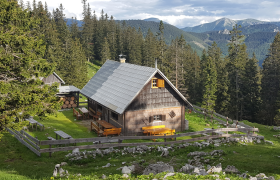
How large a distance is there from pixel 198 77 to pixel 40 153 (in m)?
53.2

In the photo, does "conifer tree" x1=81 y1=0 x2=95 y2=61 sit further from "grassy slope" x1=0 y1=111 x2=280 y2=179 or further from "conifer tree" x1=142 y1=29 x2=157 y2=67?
"grassy slope" x1=0 y1=111 x2=280 y2=179

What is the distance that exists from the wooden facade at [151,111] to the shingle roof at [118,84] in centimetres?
62

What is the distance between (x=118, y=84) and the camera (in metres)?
28.4

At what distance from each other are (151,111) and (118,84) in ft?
16.9

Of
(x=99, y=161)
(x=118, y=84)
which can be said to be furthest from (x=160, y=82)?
(x=99, y=161)

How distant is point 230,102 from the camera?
51.1 m

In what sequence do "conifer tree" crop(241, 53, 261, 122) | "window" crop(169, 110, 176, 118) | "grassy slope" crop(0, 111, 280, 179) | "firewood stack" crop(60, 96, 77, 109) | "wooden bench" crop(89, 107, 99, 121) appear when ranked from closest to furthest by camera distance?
"grassy slope" crop(0, 111, 280, 179) < "window" crop(169, 110, 176, 118) < "wooden bench" crop(89, 107, 99, 121) < "firewood stack" crop(60, 96, 77, 109) < "conifer tree" crop(241, 53, 261, 122)

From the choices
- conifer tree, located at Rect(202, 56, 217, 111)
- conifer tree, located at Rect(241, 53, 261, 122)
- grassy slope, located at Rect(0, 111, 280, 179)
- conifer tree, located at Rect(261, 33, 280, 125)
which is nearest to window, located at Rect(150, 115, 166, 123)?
grassy slope, located at Rect(0, 111, 280, 179)

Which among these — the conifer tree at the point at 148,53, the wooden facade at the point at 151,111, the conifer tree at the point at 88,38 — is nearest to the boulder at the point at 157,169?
the wooden facade at the point at 151,111

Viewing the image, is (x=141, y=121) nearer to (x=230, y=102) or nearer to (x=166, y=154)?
(x=166, y=154)

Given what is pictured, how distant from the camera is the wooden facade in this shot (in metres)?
25.1

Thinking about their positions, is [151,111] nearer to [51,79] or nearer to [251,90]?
[51,79]

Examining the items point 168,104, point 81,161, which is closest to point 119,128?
point 168,104

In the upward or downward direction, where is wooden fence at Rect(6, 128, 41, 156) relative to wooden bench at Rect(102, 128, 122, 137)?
upward
